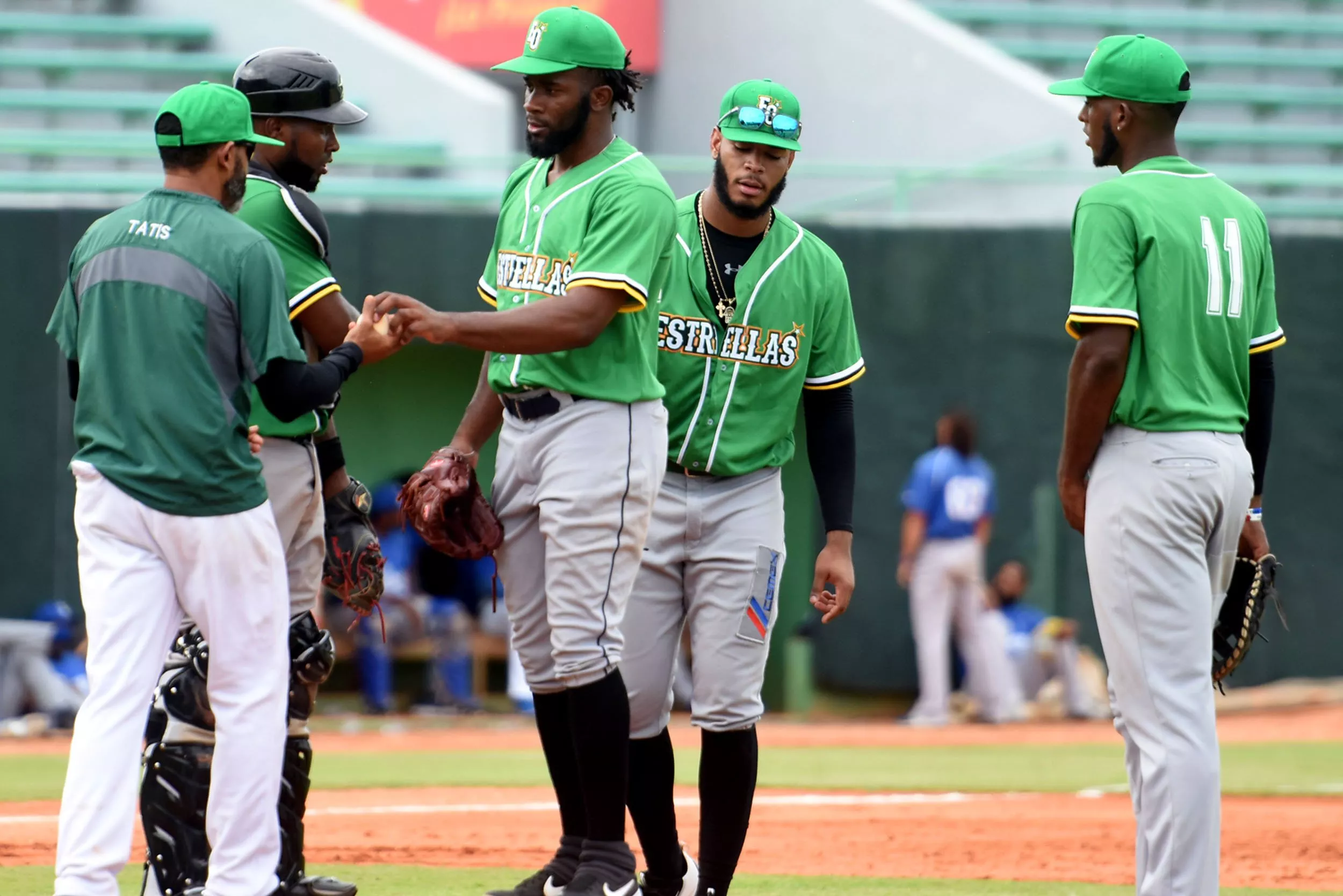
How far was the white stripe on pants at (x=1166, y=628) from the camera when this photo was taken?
4.09 meters

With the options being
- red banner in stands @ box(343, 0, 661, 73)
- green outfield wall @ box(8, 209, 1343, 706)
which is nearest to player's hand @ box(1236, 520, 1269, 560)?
green outfield wall @ box(8, 209, 1343, 706)

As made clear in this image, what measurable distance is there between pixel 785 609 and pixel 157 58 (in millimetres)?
7209

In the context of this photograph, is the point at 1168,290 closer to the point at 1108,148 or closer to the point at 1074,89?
the point at 1108,148

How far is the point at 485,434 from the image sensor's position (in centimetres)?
493

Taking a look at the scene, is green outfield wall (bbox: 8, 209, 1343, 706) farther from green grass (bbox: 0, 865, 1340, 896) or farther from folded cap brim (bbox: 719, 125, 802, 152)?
folded cap brim (bbox: 719, 125, 802, 152)

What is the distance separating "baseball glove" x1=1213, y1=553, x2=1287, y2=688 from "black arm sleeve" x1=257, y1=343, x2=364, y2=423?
2.29 metres

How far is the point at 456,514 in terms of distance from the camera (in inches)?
183

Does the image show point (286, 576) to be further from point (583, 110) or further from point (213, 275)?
point (583, 110)

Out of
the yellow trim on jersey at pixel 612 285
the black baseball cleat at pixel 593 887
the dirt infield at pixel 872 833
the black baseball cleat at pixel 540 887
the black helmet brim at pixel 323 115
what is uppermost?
the black helmet brim at pixel 323 115

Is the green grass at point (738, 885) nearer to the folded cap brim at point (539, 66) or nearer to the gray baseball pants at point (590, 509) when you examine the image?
the gray baseball pants at point (590, 509)

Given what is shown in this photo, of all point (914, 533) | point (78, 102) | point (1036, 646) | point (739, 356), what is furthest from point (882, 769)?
point (78, 102)

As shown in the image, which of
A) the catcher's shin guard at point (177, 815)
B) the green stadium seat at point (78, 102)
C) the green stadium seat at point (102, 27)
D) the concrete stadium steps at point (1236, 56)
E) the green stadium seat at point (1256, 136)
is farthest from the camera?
the concrete stadium steps at point (1236, 56)

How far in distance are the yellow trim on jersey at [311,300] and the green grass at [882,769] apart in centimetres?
415

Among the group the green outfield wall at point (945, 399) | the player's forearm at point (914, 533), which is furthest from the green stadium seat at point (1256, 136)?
the player's forearm at point (914, 533)
